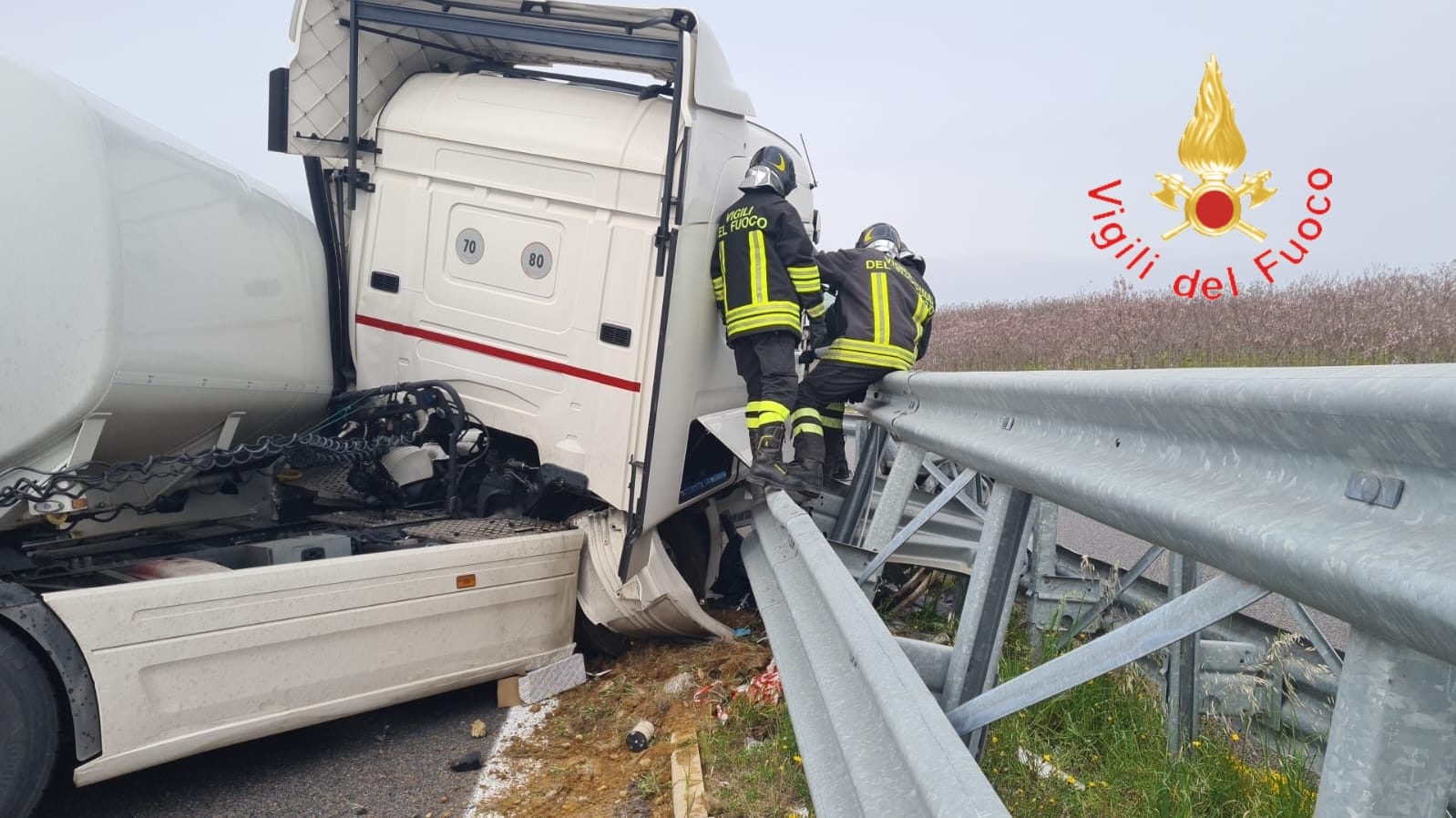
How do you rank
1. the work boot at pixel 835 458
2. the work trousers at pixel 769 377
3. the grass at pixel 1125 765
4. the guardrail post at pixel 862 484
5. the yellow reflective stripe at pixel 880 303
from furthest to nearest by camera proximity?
the work boot at pixel 835 458 < the guardrail post at pixel 862 484 < the yellow reflective stripe at pixel 880 303 < the work trousers at pixel 769 377 < the grass at pixel 1125 765

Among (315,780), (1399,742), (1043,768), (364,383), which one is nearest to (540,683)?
(315,780)

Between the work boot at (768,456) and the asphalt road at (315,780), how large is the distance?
159cm

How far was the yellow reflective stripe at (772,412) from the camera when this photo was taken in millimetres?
5379

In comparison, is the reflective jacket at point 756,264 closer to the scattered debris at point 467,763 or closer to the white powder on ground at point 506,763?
the white powder on ground at point 506,763

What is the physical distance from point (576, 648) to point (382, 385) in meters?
1.60

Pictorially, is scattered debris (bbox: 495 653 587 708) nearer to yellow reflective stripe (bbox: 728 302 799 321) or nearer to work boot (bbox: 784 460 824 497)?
work boot (bbox: 784 460 824 497)

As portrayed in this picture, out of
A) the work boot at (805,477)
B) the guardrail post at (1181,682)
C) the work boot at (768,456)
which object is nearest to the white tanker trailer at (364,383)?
the work boot at (768,456)

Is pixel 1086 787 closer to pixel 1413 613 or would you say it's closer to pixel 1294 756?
pixel 1294 756

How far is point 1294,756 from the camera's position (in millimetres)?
3227

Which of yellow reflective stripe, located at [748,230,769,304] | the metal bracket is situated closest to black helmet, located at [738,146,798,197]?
yellow reflective stripe, located at [748,230,769,304]

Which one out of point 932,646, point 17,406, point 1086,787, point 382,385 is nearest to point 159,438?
point 17,406

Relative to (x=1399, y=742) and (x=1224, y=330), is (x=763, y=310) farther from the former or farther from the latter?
(x=1224, y=330)

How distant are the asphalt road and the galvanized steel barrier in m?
1.71

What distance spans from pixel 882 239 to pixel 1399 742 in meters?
5.66
